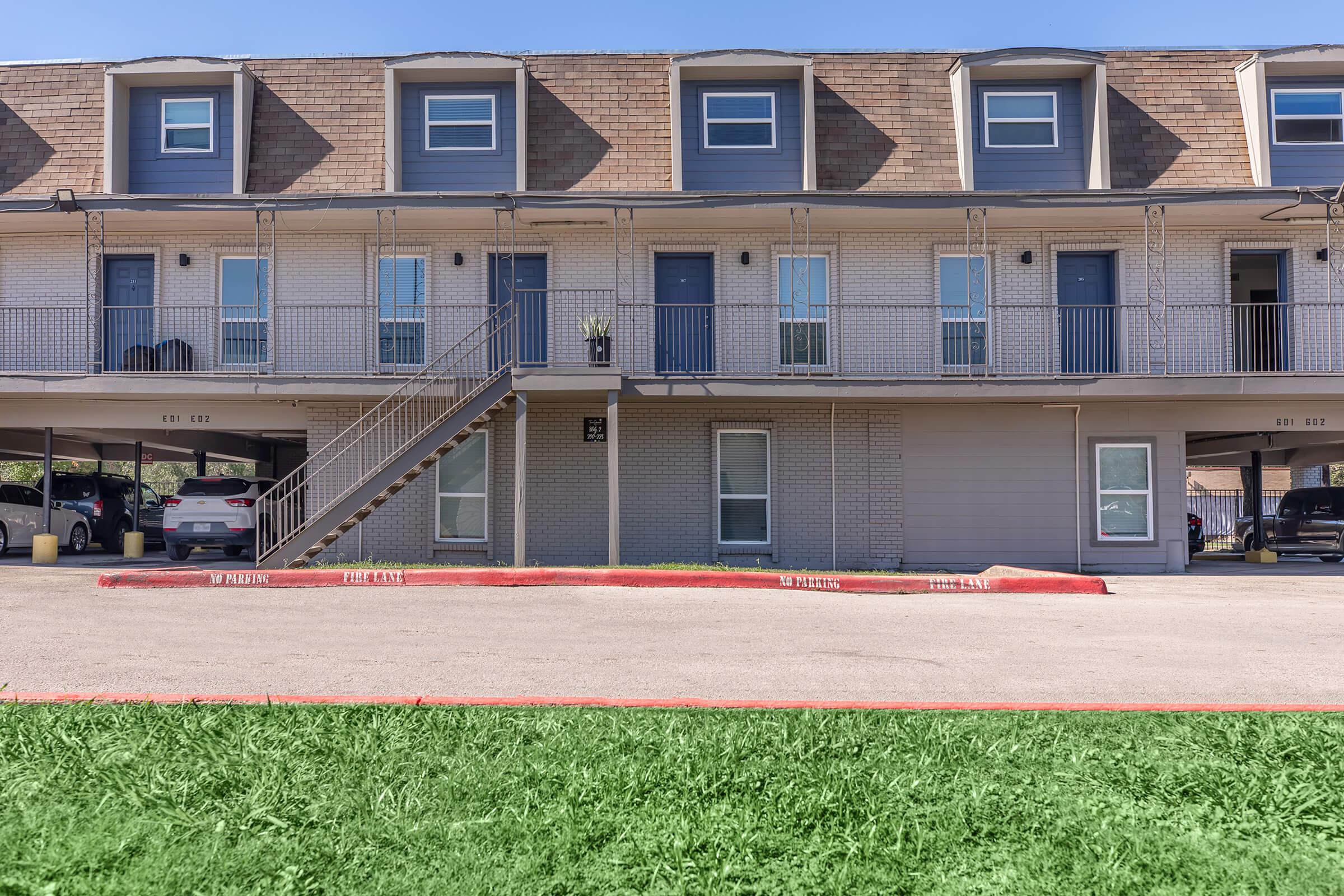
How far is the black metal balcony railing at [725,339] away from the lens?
18062mm

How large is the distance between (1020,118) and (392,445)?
41.9 ft

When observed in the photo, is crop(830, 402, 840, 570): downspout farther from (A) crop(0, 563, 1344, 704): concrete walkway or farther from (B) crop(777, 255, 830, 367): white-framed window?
(A) crop(0, 563, 1344, 704): concrete walkway

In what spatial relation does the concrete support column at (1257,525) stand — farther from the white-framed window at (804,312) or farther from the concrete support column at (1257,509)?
the white-framed window at (804,312)

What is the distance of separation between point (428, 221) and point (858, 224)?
758 cm

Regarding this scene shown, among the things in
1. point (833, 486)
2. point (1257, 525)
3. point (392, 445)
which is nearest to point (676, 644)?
point (833, 486)

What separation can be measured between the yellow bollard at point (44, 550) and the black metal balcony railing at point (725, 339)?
3.02 meters

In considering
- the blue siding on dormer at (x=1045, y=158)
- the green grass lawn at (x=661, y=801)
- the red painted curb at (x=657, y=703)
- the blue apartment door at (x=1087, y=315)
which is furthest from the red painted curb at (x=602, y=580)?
the blue siding on dormer at (x=1045, y=158)

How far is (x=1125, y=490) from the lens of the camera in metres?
18.3

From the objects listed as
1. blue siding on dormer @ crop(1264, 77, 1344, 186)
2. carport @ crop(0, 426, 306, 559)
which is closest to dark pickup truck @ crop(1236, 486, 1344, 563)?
blue siding on dormer @ crop(1264, 77, 1344, 186)

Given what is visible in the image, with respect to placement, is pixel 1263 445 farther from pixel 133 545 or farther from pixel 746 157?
pixel 133 545

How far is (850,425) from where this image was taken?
18219mm

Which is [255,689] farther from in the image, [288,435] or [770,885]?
[288,435]

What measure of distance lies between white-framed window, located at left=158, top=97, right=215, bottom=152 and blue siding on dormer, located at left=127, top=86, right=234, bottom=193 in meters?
0.07

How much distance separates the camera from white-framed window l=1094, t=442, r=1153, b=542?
60.2 feet
